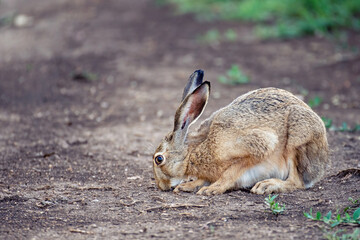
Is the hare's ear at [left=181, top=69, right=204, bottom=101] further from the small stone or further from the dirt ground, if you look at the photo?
the small stone

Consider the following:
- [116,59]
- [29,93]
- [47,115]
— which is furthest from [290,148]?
[116,59]

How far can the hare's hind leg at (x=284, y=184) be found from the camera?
4.38m

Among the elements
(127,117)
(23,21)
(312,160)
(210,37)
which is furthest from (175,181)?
(23,21)

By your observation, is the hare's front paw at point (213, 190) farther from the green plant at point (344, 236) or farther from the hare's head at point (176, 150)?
the green plant at point (344, 236)

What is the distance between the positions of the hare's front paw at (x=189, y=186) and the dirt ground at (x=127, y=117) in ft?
0.37

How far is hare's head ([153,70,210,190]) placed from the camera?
448 centimetres

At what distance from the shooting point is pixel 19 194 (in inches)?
176

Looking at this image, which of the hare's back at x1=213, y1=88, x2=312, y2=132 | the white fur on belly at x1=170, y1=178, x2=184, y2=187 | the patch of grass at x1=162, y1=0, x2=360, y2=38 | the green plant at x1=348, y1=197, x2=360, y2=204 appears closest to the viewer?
the green plant at x1=348, y1=197, x2=360, y2=204

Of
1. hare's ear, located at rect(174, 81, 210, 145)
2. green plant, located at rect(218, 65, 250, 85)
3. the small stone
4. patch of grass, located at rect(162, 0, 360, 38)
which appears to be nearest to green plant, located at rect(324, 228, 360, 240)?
hare's ear, located at rect(174, 81, 210, 145)

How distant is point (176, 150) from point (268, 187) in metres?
0.84

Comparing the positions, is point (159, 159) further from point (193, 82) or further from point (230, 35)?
point (230, 35)

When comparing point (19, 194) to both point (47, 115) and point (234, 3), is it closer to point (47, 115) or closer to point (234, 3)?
point (47, 115)

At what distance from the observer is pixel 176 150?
4.62m

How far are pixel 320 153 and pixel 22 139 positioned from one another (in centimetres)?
356
